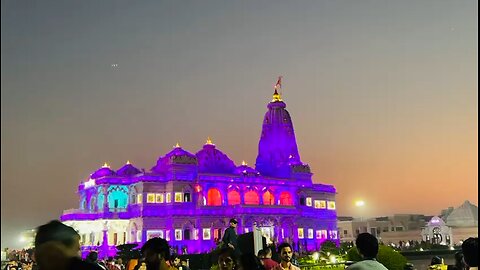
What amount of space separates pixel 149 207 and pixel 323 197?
29271mm

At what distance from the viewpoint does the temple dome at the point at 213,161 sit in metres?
66.8

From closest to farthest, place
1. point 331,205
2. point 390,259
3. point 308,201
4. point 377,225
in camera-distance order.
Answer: point 390,259
point 308,201
point 331,205
point 377,225

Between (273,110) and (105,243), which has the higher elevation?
(273,110)

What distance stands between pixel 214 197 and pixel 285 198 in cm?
1171

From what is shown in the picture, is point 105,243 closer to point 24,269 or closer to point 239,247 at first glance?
point 24,269

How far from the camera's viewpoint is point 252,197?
69.3 meters

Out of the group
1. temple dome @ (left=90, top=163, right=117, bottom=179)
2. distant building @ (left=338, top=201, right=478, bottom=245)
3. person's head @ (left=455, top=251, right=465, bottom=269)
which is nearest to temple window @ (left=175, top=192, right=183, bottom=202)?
temple dome @ (left=90, top=163, right=117, bottom=179)

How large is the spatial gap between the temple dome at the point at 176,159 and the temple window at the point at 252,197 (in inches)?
365

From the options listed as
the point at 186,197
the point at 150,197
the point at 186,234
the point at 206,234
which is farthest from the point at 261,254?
the point at 206,234

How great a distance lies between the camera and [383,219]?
345ft

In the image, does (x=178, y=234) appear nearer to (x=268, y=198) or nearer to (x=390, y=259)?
(x=268, y=198)

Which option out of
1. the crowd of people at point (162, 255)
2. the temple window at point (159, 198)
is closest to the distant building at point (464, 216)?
the temple window at point (159, 198)

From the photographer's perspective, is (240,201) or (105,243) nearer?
(105,243)

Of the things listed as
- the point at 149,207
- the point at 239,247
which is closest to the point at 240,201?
the point at 149,207
